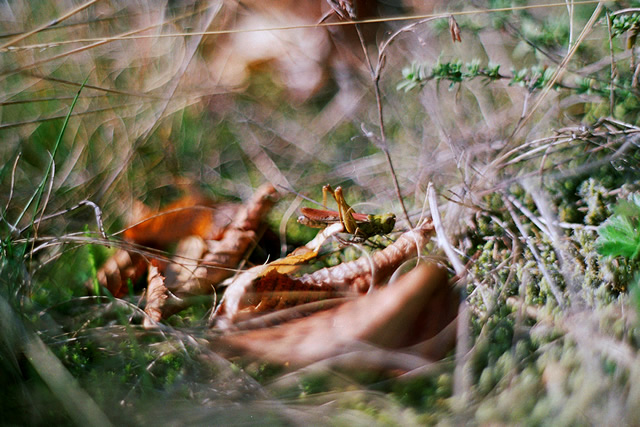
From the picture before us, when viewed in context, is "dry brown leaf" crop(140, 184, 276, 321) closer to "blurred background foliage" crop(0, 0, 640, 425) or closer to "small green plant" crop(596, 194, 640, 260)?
"blurred background foliage" crop(0, 0, 640, 425)

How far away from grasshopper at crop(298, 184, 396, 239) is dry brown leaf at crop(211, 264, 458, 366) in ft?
0.57

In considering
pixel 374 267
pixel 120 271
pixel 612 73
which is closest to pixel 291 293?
pixel 374 267

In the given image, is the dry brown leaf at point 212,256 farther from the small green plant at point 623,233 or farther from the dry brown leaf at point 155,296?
the small green plant at point 623,233

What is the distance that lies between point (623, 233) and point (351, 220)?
0.47 m

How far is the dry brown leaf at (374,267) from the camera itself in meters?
1.02

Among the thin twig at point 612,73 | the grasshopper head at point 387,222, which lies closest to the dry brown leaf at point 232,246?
the grasshopper head at point 387,222

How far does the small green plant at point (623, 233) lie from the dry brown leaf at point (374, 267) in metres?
0.31

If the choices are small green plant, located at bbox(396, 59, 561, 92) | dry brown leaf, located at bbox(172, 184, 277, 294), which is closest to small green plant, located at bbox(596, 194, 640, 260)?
small green plant, located at bbox(396, 59, 561, 92)

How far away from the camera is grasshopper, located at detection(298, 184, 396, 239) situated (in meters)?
1.06

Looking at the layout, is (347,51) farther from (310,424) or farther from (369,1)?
(310,424)

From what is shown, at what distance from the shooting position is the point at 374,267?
3.36 ft

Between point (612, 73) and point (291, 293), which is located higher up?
point (612, 73)

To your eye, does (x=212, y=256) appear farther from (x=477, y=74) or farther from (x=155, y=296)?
(x=477, y=74)

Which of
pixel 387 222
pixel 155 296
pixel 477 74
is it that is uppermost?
pixel 477 74
